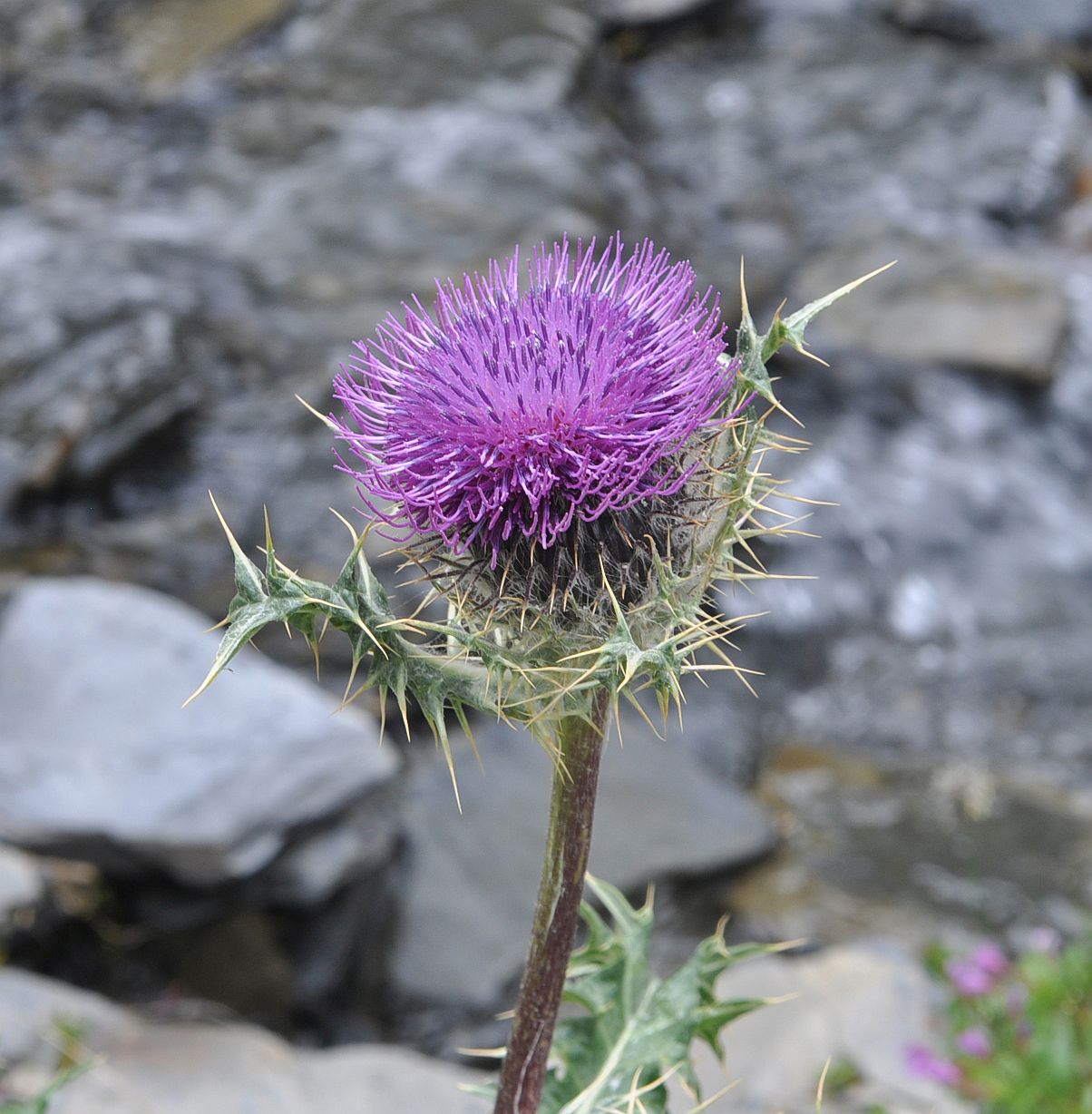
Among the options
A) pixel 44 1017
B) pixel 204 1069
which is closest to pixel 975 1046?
pixel 204 1069

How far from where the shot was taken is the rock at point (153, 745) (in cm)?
538

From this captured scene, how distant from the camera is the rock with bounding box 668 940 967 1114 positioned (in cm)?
485

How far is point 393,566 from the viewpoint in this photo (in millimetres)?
7812

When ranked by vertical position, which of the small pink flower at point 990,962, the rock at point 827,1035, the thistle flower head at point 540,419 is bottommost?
the small pink flower at point 990,962

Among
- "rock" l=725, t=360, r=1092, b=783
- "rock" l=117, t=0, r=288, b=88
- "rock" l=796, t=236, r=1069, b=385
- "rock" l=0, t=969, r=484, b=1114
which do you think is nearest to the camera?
"rock" l=0, t=969, r=484, b=1114

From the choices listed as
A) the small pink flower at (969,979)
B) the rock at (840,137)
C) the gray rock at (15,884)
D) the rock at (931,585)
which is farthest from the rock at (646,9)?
the gray rock at (15,884)

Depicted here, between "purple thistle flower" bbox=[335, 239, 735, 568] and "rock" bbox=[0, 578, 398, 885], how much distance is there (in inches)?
131

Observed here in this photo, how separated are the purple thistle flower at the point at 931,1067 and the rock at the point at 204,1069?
181cm

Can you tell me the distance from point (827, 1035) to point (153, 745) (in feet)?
10.2

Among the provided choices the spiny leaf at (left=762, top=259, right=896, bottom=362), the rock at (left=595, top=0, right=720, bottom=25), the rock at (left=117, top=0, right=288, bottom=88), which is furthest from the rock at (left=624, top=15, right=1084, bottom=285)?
the spiny leaf at (left=762, top=259, right=896, bottom=362)

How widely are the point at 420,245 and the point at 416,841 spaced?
6.85 metres

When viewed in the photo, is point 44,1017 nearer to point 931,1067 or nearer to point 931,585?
point 931,1067

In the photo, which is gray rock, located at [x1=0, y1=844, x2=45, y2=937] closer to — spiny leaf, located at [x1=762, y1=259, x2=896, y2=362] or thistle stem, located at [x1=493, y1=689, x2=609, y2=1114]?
thistle stem, located at [x1=493, y1=689, x2=609, y2=1114]

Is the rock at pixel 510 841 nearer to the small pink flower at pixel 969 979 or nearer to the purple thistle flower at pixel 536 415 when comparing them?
the small pink flower at pixel 969 979
